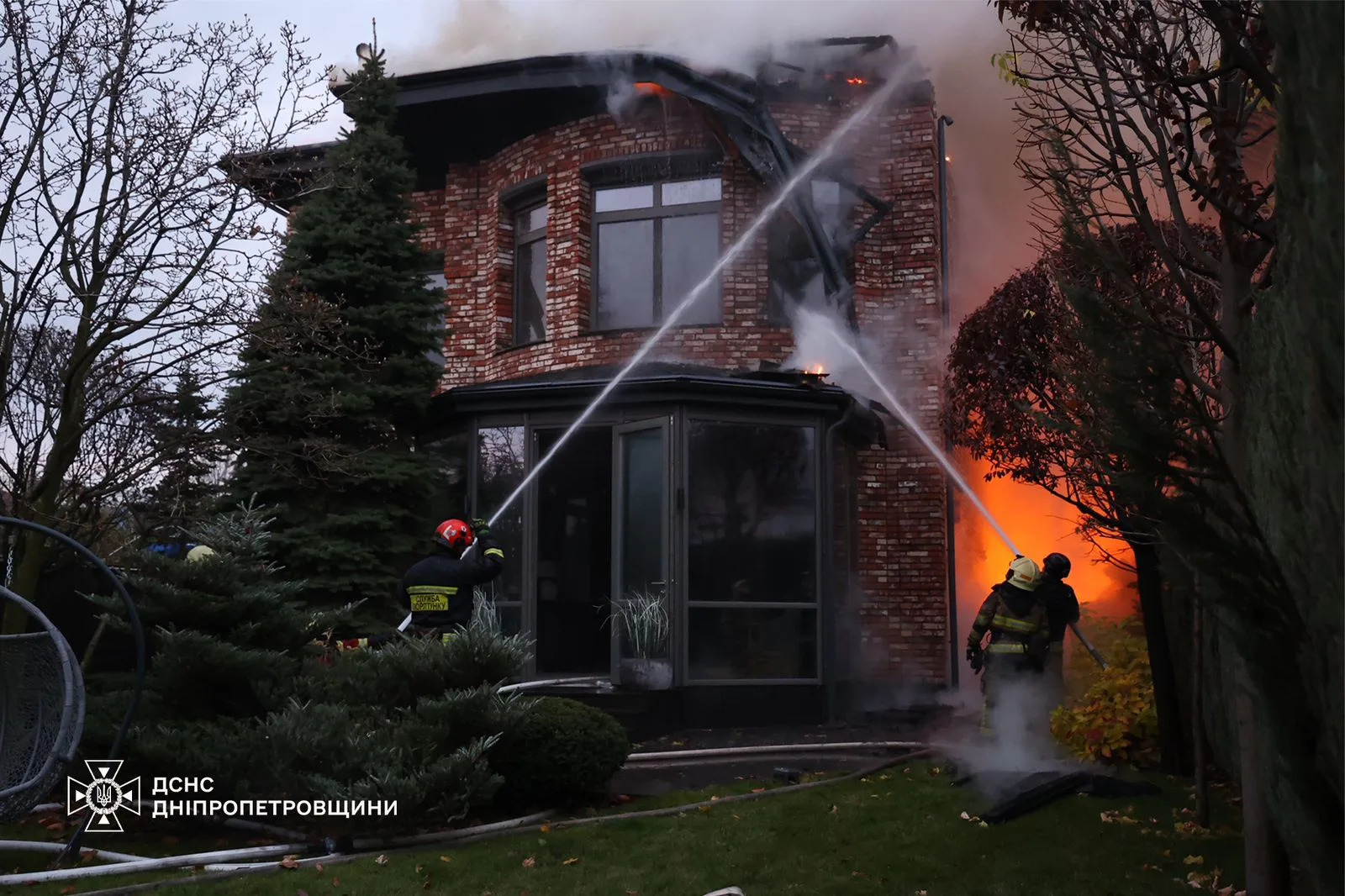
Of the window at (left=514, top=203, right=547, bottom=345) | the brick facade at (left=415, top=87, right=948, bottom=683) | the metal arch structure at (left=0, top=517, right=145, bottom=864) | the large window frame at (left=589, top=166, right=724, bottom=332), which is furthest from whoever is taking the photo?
the window at (left=514, top=203, right=547, bottom=345)

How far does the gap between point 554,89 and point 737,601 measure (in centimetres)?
709

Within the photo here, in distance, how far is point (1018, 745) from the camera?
9.88m

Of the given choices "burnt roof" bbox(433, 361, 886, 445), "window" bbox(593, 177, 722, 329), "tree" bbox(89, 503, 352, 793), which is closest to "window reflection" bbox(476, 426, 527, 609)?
"burnt roof" bbox(433, 361, 886, 445)

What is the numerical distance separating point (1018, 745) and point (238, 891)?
6.46 metres

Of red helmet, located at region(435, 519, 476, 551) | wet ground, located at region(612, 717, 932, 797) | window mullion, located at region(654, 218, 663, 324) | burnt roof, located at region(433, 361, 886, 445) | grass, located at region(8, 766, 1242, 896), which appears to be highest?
window mullion, located at region(654, 218, 663, 324)

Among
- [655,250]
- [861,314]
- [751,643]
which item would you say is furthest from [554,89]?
[751,643]

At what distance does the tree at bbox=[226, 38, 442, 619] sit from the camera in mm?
11656

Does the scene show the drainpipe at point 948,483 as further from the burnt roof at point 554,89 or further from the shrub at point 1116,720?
the shrub at point 1116,720

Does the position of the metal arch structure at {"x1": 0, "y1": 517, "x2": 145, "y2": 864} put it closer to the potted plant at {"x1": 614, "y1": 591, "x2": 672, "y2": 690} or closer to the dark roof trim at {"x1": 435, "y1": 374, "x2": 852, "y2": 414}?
the potted plant at {"x1": 614, "y1": 591, "x2": 672, "y2": 690}

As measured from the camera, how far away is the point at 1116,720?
28.9 feet

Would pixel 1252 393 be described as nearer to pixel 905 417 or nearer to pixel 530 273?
pixel 905 417

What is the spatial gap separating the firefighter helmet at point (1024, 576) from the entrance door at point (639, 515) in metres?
3.56

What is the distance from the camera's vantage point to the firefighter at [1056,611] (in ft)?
32.9

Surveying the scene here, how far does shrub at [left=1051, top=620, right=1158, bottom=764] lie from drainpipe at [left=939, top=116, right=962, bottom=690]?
178 inches
